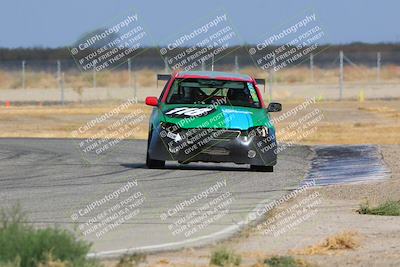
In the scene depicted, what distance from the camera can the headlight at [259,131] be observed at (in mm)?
20125

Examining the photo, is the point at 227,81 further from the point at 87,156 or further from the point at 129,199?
the point at 129,199

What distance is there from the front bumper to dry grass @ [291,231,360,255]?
8.07 meters

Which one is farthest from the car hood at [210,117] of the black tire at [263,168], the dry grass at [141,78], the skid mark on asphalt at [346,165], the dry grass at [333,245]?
the dry grass at [141,78]

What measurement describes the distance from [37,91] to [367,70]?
24.6m

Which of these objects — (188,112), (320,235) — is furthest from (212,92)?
(320,235)

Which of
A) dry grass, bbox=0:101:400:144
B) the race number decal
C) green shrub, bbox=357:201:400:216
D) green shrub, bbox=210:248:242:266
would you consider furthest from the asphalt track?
dry grass, bbox=0:101:400:144

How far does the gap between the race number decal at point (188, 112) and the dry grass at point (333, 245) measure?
27.2 feet

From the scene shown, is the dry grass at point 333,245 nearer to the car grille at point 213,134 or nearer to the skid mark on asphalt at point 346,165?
the skid mark on asphalt at point 346,165

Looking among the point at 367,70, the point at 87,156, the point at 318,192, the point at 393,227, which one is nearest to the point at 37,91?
the point at 367,70

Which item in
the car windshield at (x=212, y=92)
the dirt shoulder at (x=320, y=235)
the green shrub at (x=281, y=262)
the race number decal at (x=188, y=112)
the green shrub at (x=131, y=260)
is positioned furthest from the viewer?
the car windshield at (x=212, y=92)

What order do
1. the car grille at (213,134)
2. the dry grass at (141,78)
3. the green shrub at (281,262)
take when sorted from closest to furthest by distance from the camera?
1. the green shrub at (281,262)
2. the car grille at (213,134)
3. the dry grass at (141,78)

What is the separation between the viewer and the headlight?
20125 mm

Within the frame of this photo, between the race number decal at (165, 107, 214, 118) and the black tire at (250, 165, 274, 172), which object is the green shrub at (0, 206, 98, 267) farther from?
the black tire at (250, 165, 274, 172)

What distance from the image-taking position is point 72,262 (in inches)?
362
